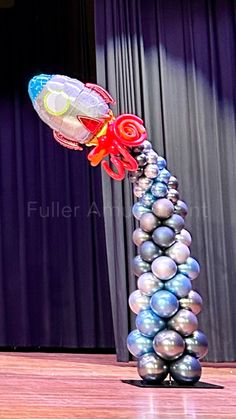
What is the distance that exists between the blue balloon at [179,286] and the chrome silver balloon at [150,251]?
124mm

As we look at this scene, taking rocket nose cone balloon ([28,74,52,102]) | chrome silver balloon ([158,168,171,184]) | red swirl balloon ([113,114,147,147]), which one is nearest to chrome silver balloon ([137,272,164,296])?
chrome silver balloon ([158,168,171,184])

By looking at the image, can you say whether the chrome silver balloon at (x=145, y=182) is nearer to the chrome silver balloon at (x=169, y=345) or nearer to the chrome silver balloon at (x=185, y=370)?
the chrome silver balloon at (x=169, y=345)

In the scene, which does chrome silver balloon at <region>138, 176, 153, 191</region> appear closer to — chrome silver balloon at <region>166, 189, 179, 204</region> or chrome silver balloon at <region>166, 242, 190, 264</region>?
chrome silver balloon at <region>166, 189, 179, 204</region>

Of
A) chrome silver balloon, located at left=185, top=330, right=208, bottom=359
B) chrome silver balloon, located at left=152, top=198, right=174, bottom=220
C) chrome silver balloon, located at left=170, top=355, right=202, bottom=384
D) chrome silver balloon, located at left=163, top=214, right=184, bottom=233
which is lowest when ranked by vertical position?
chrome silver balloon, located at left=170, top=355, right=202, bottom=384

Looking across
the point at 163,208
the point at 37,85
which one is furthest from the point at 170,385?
the point at 37,85

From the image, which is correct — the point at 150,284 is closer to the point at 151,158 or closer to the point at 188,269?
the point at 188,269

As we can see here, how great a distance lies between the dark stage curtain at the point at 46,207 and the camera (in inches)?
151

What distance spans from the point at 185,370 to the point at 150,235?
574mm

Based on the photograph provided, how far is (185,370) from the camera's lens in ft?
6.98

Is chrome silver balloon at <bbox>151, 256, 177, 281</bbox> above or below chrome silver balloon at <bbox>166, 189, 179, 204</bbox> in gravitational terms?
below

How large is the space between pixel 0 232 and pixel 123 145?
200 cm

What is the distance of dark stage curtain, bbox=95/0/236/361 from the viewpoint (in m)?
3.20

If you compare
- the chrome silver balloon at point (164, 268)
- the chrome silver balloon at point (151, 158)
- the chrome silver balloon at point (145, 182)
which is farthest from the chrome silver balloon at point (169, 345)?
the chrome silver balloon at point (151, 158)

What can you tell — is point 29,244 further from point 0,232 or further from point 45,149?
point 45,149
